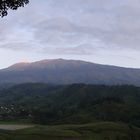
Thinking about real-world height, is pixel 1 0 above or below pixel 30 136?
above

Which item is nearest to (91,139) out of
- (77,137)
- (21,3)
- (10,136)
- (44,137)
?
(77,137)

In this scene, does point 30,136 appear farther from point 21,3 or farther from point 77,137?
point 21,3

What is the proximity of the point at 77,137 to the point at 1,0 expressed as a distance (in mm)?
177774

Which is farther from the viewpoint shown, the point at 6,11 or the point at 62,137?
the point at 62,137

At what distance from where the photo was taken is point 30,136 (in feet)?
623

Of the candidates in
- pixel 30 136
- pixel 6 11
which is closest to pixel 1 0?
pixel 6 11

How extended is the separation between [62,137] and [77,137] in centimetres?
777

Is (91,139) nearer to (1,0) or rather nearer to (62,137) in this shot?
(62,137)

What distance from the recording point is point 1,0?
25.5 m

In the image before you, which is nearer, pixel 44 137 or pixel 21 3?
pixel 21 3

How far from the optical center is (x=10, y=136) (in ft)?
620

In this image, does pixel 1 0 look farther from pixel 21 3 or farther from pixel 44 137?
pixel 44 137

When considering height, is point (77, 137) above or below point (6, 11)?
below

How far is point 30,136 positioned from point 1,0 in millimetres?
168465
